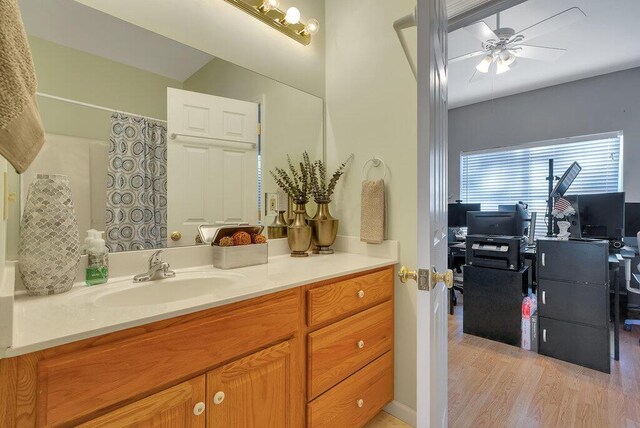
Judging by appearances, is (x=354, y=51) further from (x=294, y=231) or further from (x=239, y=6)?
(x=294, y=231)

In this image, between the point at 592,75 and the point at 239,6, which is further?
the point at 592,75

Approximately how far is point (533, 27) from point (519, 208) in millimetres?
1474

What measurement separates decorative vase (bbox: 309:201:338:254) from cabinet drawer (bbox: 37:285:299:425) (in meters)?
0.79

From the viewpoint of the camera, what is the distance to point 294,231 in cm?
173

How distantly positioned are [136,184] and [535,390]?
2503mm

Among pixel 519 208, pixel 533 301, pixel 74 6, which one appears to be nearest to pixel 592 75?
pixel 519 208

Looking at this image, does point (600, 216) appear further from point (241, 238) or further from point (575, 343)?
point (241, 238)

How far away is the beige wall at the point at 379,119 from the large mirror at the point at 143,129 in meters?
0.47

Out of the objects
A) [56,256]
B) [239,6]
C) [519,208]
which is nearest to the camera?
[56,256]

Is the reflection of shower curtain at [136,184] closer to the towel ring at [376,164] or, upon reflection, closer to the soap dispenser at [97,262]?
the soap dispenser at [97,262]

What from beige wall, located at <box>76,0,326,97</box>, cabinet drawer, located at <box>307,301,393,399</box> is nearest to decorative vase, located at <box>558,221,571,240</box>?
cabinet drawer, located at <box>307,301,393,399</box>

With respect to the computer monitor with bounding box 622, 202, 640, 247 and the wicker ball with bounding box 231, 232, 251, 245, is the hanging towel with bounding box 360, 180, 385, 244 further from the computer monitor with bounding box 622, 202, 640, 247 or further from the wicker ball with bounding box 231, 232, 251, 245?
the computer monitor with bounding box 622, 202, 640, 247

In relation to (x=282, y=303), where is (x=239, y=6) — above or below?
above

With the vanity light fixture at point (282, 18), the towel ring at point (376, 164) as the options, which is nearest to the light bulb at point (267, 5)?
the vanity light fixture at point (282, 18)
